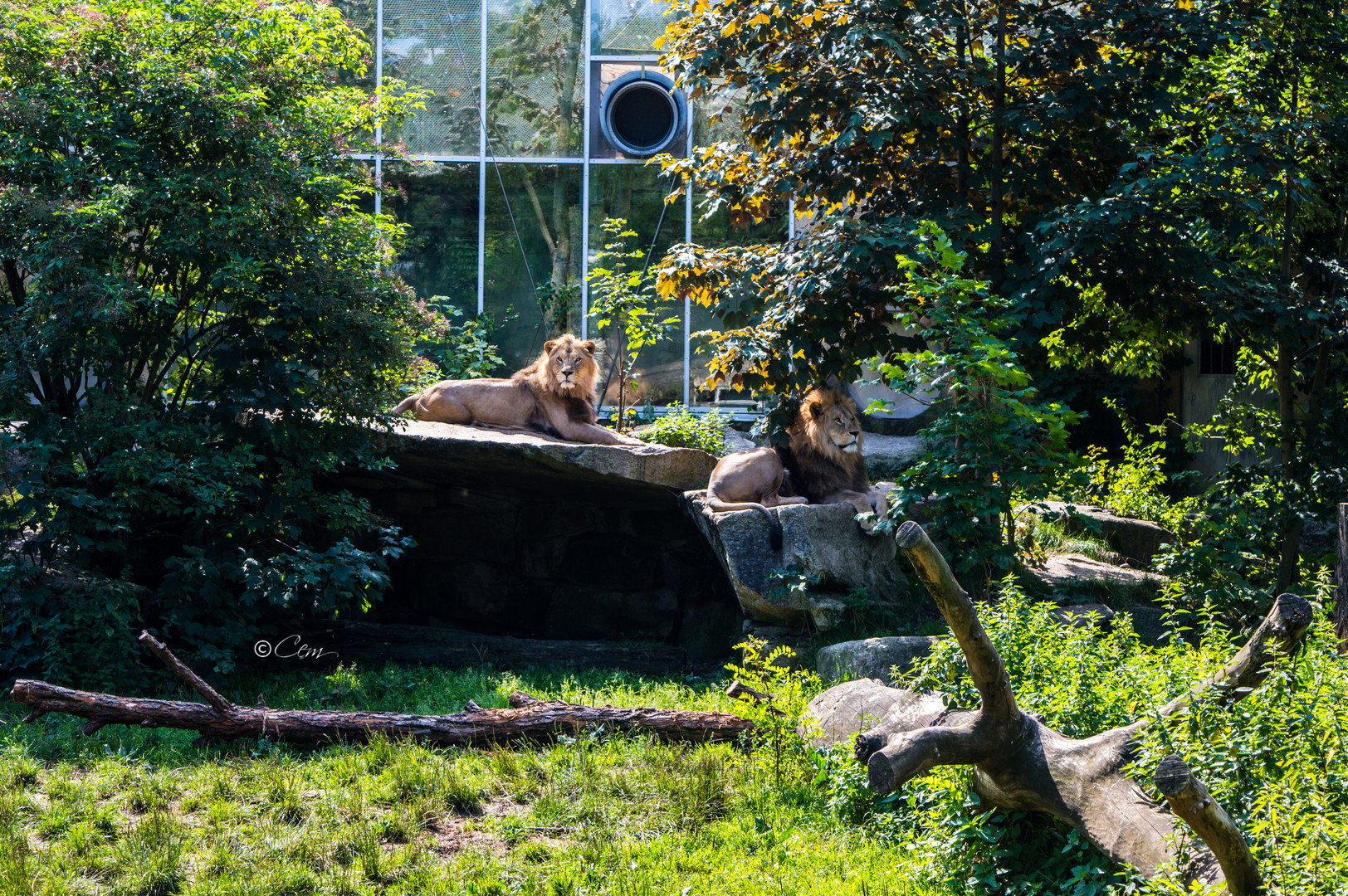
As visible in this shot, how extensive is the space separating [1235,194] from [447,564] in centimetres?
790

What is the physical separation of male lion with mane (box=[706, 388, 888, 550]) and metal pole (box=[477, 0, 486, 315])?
6.64 meters

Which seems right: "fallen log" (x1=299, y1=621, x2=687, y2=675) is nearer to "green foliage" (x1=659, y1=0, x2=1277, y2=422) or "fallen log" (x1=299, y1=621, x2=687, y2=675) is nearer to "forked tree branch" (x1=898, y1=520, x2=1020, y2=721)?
"green foliage" (x1=659, y1=0, x2=1277, y2=422)

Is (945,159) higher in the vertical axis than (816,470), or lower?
higher

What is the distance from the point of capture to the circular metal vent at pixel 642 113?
14.5 m

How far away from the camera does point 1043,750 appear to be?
14.7 ft

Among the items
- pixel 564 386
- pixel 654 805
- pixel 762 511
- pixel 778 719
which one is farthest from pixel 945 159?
pixel 654 805

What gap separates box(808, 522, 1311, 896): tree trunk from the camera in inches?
152

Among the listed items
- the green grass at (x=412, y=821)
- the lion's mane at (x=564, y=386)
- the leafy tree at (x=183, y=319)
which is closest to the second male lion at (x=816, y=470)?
the lion's mane at (x=564, y=386)

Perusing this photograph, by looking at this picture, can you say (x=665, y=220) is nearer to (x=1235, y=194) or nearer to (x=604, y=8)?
(x=604, y=8)

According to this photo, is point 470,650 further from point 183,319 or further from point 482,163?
point 482,163

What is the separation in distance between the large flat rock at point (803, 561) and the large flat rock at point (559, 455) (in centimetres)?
87

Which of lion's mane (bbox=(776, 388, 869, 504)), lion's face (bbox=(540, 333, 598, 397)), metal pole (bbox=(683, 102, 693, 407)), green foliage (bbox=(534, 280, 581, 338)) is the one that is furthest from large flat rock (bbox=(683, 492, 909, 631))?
metal pole (bbox=(683, 102, 693, 407))

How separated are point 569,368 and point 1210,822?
767 centimetres

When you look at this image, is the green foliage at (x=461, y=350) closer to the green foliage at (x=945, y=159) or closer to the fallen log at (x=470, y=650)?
the fallen log at (x=470, y=650)
